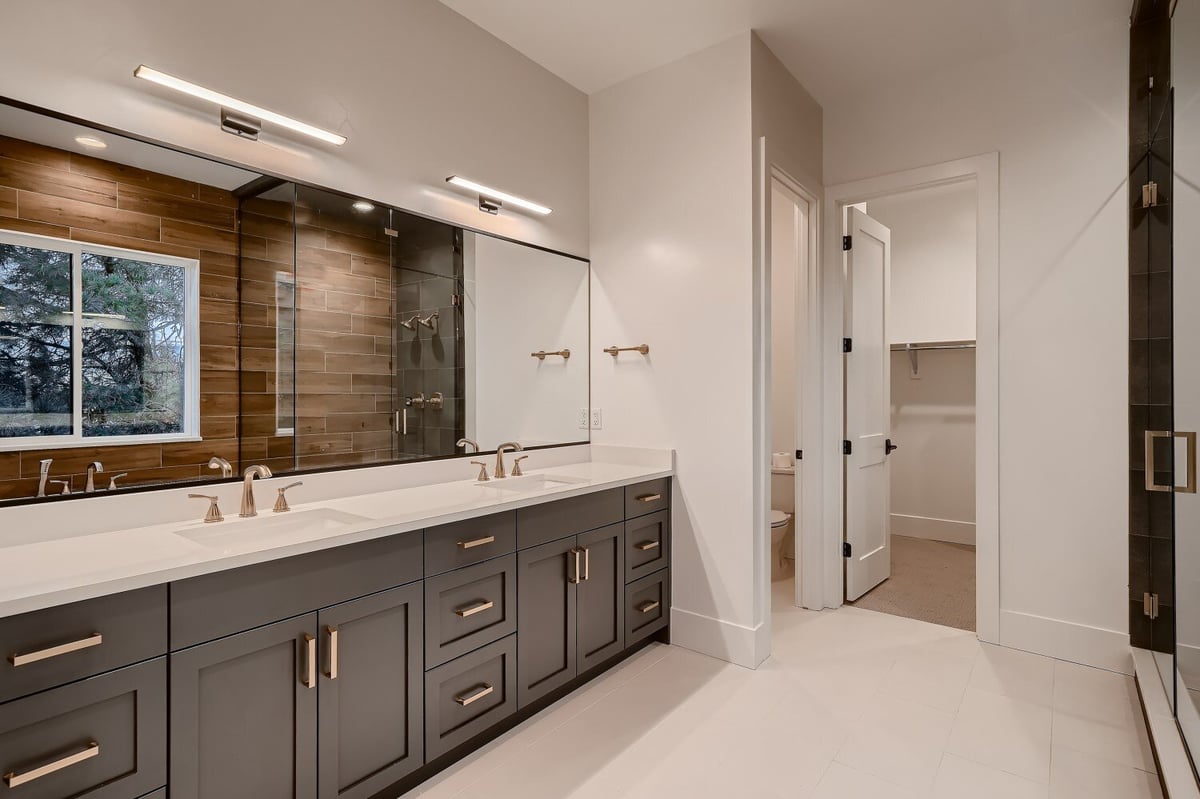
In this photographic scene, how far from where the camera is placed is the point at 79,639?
119cm

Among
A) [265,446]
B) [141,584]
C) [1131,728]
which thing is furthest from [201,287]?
[1131,728]

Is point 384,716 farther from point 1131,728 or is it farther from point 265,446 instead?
point 1131,728

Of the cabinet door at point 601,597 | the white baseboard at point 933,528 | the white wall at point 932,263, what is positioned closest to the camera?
the cabinet door at point 601,597

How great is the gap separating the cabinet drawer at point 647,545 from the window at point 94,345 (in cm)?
171

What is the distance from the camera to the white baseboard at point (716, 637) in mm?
2699

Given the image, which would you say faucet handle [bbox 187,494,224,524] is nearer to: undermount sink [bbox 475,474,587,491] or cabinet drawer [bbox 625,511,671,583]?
undermount sink [bbox 475,474,587,491]

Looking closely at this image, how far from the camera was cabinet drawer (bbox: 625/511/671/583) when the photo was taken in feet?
8.89

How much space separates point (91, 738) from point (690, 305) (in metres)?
2.49

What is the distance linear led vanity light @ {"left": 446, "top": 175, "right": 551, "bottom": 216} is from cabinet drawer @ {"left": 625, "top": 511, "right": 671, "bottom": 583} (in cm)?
154

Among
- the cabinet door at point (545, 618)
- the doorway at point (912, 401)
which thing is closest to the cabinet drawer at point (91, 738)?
the cabinet door at point (545, 618)

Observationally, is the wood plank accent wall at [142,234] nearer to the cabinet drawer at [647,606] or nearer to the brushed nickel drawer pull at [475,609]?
the brushed nickel drawer pull at [475,609]

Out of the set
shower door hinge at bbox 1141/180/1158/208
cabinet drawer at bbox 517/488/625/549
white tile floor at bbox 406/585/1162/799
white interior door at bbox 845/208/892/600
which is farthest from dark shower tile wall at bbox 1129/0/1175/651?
cabinet drawer at bbox 517/488/625/549

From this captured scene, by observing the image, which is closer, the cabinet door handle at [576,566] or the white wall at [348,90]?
the white wall at [348,90]

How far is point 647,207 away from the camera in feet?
10.0
